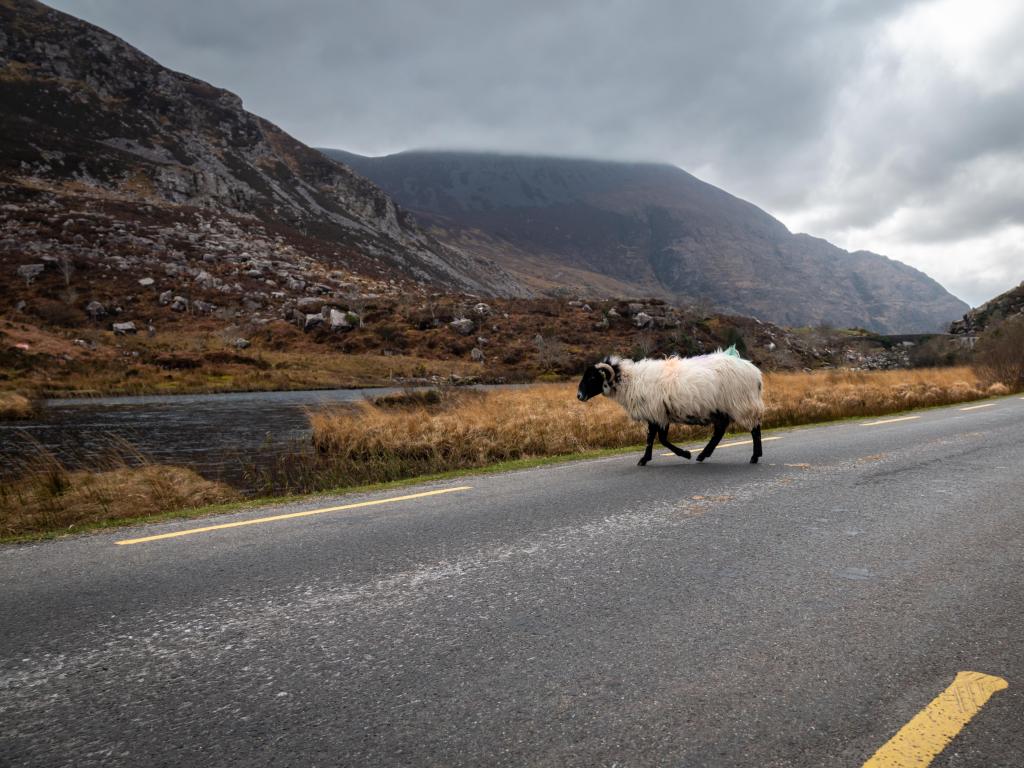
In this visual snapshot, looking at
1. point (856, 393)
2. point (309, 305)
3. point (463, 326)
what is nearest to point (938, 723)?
point (856, 393)

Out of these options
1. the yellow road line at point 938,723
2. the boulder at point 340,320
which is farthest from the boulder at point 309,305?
the yellow road line at point 938,723

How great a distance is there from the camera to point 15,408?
2453cm

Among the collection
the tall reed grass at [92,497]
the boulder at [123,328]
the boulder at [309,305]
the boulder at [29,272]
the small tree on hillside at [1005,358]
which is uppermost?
the boulder at [29,272]

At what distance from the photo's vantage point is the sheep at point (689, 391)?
9.77 m

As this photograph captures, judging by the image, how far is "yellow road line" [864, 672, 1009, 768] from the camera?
7.97 feet

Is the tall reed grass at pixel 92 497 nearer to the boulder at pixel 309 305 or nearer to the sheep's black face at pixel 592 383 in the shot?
the sheep's black face at pixel 592 383

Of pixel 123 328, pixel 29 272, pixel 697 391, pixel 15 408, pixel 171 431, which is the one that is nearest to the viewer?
pixel 697 391

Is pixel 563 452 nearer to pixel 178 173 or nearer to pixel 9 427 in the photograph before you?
pixel 9 427

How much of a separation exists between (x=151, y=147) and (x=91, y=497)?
109m

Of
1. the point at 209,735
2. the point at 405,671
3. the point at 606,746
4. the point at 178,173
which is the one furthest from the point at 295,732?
the point at 178,173

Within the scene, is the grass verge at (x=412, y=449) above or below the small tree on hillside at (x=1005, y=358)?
below

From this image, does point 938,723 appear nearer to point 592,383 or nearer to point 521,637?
point 521,637

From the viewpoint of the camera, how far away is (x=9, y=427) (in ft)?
71.2

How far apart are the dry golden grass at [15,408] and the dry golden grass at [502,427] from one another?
15.0m
